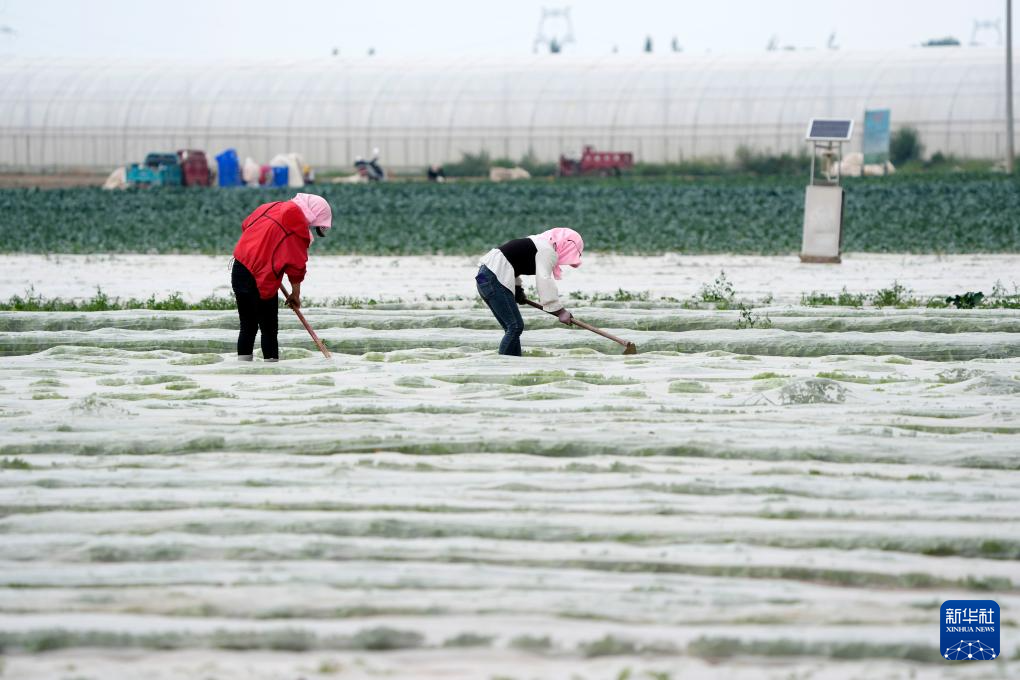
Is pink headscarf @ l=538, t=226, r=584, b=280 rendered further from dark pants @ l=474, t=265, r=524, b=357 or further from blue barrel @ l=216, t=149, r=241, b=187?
blue barrel @ l=216, t=149, r=241, b=187

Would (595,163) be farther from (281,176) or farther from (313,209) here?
(313,209)

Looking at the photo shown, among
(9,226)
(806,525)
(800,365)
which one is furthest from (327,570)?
(9,226)

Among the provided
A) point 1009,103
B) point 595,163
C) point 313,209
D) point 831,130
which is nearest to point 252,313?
point 313,209

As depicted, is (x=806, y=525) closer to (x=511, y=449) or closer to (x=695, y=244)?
(x=511, y=449)

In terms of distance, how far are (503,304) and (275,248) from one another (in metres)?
1.32

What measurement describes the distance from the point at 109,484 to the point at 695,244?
14201 millimetres

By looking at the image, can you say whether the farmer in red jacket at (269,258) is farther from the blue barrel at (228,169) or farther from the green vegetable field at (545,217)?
the blue barrel at (228,169)

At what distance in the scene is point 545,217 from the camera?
24.0m

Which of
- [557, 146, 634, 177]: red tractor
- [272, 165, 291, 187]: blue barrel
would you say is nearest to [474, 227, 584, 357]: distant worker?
[272, 165, 291, 187]: blue barrel

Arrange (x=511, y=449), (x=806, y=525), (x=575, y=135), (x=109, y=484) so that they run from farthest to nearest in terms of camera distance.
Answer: (x=575, y=135) < (x=511, y=449) < (x=109, y=484) < (x=806, y=525)

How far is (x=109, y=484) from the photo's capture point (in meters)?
5.08

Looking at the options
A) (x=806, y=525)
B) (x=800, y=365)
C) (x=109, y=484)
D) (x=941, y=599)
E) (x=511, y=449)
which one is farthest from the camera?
(x=800, y=365)

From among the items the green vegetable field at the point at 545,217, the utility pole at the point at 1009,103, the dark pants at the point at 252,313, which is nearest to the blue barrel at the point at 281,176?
the green vegetable field at the point at 545,217

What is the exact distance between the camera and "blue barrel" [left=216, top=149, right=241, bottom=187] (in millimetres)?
37625
